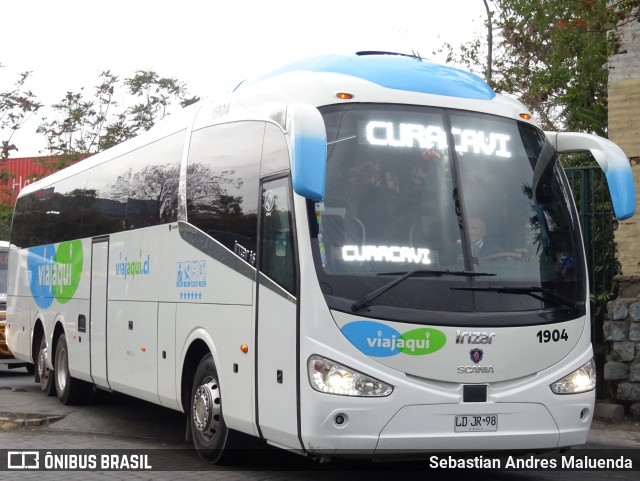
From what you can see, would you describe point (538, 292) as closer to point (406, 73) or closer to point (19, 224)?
point (406, 73)

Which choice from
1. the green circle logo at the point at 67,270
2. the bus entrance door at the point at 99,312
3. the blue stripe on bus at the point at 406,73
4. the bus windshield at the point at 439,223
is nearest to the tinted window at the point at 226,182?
the blue stripe on bus at the point at 406,73

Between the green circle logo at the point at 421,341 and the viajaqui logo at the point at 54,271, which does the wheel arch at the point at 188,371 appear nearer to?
the green circle logo at the point at 421,341

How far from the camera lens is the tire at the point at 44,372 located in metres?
16.4

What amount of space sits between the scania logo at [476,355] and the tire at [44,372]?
32.2ft

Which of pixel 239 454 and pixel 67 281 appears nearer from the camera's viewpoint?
pixel 239 454

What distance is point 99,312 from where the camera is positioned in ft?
44.7

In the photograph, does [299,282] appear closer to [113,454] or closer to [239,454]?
[239,454]

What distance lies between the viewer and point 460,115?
8.72 m

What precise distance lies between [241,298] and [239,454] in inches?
57.7

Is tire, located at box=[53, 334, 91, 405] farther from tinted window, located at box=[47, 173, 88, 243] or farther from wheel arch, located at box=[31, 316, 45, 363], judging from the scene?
tinted window, located at box=[47, 173, 88, 243]

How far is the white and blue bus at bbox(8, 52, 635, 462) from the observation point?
778cm

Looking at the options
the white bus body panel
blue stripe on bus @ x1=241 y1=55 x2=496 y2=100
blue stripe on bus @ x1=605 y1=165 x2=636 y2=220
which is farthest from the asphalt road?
blue stripe on bus @ x1=241 y1=55 x2=496 y2=100

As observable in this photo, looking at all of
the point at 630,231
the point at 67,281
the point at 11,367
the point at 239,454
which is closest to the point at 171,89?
the point at 11,367

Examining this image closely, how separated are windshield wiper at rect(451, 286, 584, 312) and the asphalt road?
170 cm
